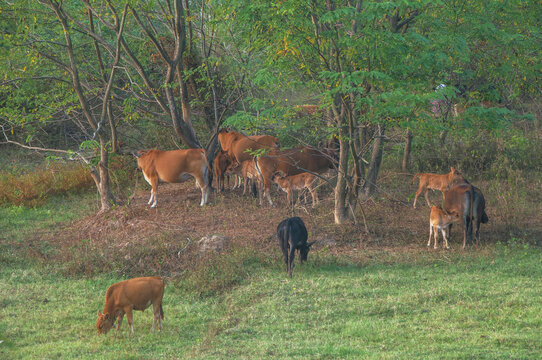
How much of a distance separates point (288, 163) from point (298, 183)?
0.82 meters

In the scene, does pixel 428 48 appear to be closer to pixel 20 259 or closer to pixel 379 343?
pixel 379 343

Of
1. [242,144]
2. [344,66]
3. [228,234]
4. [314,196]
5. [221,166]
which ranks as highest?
[344,66]

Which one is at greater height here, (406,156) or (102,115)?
(102,115)

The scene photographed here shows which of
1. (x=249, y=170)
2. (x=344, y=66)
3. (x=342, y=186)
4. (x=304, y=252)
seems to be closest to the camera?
(x=304, y=252)

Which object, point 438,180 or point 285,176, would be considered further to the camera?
point 285,176

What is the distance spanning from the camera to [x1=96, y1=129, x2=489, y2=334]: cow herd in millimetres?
10453

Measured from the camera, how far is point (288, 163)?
14562 mm

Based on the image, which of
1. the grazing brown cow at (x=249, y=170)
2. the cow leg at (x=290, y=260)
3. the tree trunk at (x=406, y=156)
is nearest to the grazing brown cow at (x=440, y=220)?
the cow leg at (x=290, y=260)

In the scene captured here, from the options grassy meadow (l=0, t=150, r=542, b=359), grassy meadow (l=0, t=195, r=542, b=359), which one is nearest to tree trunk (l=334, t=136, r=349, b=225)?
grassy meadow (l=0, t=150, r=542, b=359)

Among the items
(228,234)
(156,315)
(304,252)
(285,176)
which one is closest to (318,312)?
(156,315)

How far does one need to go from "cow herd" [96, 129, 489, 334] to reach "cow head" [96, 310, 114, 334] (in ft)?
9.68

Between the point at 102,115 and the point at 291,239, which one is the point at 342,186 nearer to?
the point at 291,239

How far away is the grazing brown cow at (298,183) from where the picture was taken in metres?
13.8

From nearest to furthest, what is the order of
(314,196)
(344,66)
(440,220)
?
(440,220) < (344,66) < (314,196)
